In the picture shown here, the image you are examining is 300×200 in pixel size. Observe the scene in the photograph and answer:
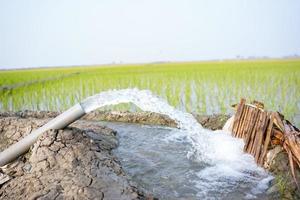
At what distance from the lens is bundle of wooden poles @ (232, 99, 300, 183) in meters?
3.82

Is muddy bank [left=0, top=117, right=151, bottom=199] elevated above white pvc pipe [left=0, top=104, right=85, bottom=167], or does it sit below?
below

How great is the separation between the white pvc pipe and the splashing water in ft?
0.52

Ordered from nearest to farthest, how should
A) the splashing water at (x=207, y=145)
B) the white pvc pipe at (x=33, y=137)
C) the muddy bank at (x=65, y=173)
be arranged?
the muddy bank at (x=65, y=173), the white pvc pipe at (x=33, y=137), the splashing water at (x=207, y=145)

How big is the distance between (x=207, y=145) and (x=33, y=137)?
247 cm

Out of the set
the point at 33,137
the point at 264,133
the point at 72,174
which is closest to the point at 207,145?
the point at 264,133

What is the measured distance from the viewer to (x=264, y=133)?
4.25 m

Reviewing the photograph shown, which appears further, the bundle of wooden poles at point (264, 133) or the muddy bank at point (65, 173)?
the bundle of wooden poles at point (264, 133)

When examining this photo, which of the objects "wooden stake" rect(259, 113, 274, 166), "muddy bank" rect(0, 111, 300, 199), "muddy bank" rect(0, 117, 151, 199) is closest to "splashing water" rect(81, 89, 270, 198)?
"wooden stake" rect(259, 113, 274, 166)

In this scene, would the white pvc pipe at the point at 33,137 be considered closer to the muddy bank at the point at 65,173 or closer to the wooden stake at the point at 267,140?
the muddy bank at the point at 65,173

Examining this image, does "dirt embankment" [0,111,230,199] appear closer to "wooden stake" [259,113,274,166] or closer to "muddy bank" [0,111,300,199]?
"muddy bank" [0,111,300,199]

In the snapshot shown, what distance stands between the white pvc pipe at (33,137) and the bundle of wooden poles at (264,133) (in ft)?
7.35

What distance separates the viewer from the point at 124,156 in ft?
15.3

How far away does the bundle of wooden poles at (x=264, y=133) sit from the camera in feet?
12.5

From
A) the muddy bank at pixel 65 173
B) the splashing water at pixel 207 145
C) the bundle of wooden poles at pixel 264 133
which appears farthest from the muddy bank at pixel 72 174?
the splashing water at pixel 207 145
